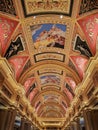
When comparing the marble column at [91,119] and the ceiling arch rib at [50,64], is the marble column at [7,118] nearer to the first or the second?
the ceiling arch rib at [50,64]

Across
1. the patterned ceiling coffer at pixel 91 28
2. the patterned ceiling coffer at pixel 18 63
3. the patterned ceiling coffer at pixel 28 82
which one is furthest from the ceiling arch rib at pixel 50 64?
the patterned ceiling coffer at pixel 91 28

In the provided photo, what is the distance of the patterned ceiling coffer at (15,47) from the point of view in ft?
33.4

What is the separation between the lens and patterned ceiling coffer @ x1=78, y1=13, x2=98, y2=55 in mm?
8697

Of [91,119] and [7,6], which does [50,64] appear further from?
[7,6]

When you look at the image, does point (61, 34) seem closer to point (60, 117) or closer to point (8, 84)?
point (8, 84)

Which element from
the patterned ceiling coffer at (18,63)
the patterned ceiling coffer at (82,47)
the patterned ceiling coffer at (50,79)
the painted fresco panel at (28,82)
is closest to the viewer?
the patterned ceiling coffer at (82,47)

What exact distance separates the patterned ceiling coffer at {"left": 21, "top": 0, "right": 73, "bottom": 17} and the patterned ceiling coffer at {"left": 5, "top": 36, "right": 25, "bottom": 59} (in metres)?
2.28

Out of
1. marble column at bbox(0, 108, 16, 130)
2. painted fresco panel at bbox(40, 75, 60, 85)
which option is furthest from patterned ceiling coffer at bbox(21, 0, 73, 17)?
painted fresco panel at bbox(40, 75, 60, 85)

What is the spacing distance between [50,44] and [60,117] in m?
30.5

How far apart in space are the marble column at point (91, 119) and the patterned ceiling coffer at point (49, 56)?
5.73 m

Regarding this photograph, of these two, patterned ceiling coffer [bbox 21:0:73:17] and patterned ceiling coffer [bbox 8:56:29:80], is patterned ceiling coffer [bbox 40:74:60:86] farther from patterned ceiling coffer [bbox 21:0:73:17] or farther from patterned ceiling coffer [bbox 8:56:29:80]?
patterned ceiling coffer [bbox 21:0:73:17]

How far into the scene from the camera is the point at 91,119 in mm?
11141

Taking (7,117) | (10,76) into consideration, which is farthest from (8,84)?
(7,117)

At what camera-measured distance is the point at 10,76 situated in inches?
458
